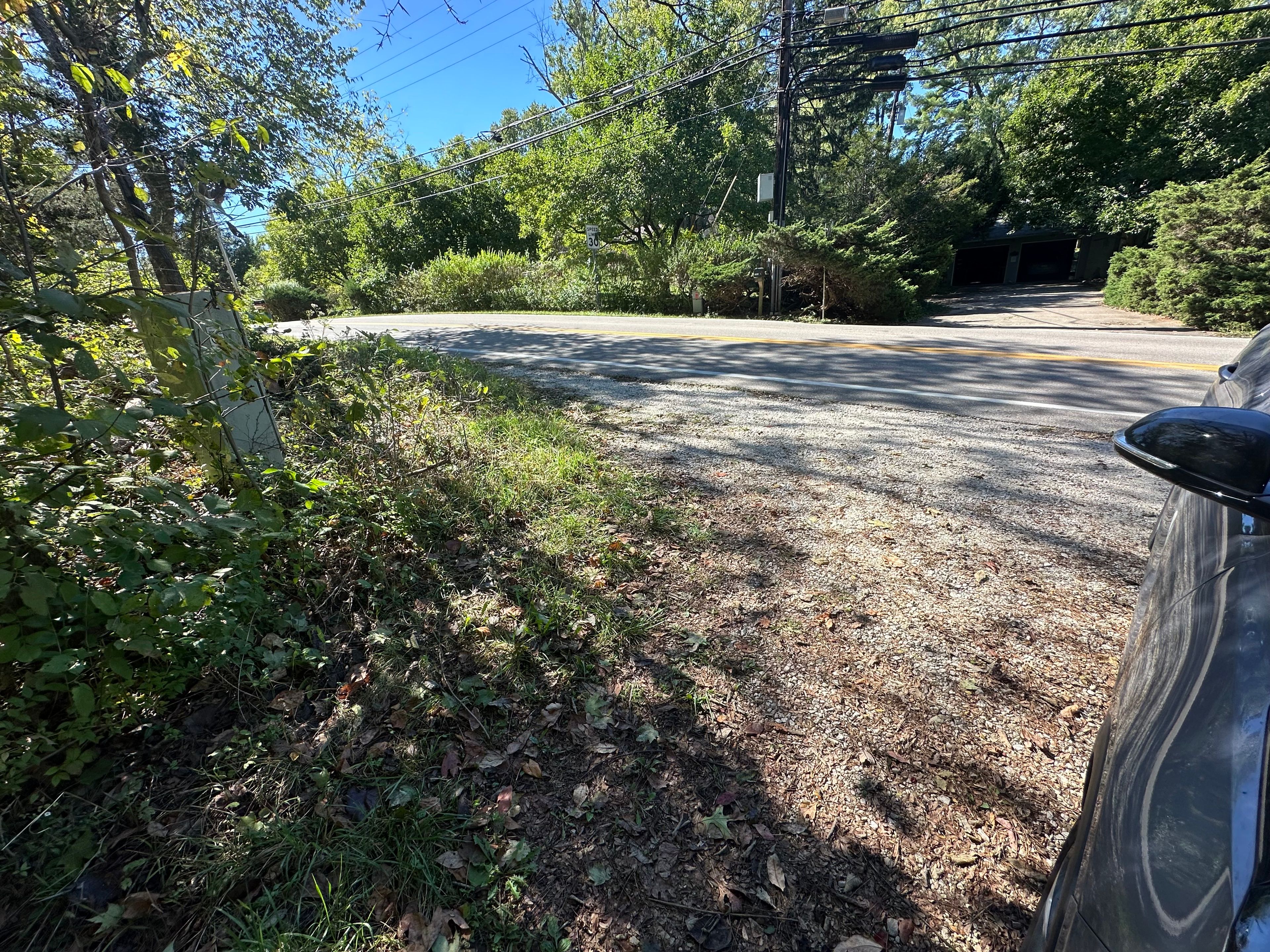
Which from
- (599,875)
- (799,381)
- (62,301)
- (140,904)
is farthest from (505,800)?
(799,381)

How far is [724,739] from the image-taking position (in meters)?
1.99

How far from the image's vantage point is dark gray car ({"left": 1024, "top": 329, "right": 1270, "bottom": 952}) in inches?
29.1

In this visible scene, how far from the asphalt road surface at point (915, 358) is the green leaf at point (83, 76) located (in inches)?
202

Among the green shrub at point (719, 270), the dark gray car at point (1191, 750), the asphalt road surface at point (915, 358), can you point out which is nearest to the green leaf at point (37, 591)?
the dark gray car at point (1191, 750)

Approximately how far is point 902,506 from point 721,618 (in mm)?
1703

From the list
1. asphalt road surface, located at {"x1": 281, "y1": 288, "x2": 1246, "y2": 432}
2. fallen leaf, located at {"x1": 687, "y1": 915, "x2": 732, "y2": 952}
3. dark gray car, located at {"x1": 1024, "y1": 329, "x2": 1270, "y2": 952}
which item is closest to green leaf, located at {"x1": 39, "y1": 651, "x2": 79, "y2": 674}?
fallen leaf, located at {"x1": 687, "y1": 915, "x2": 732, "y2": 952}

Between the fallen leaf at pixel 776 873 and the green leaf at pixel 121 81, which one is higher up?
the green leaf at pixel 121 81

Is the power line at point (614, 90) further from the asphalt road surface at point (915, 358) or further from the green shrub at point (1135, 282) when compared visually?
the green shrub at point (1135, 282)

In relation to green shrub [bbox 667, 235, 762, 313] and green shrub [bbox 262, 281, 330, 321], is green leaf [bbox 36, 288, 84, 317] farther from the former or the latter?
green shrub [bbox 262, 281, 330, 321]

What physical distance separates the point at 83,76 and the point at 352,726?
8.13 feet

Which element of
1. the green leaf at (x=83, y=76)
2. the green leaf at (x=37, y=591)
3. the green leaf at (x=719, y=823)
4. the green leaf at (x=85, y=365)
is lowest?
the green leaf at (x=719, y=823)

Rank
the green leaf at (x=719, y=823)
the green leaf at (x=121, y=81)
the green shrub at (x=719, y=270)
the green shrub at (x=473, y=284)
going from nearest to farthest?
the green leaf at (x=719, y=823)
the green leaf at (x=121, y=81)
the green shrub at (x=719, y=270)
the green shrub at (x=473, y=284)

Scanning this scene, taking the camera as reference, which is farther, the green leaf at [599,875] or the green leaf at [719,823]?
the green leaf at [719,823]

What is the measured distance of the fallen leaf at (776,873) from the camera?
5.10ft
